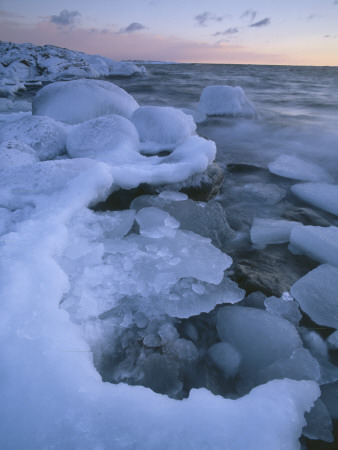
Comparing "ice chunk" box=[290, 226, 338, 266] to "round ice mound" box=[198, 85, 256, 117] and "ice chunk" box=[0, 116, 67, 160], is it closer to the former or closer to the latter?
"ice chunk" box=[0, 116, 67, 160]

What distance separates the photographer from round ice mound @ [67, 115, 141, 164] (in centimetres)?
276

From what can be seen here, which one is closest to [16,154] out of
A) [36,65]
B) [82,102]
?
[82,102]

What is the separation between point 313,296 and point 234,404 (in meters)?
0.73

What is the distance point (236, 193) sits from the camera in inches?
110

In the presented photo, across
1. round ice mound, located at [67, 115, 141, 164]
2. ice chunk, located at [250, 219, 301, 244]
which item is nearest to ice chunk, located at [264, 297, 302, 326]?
ice chunk, located at [250, 219, 301, 244]

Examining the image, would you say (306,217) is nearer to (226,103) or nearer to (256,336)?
(256,336)

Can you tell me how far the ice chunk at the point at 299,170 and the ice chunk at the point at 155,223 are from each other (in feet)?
6.16

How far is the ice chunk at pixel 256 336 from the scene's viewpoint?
1125mm

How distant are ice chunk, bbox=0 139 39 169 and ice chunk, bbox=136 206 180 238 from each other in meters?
1.28

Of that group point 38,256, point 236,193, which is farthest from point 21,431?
point 236,193

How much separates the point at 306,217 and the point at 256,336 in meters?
1.50

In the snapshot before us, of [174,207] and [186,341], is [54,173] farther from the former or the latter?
[186,341]

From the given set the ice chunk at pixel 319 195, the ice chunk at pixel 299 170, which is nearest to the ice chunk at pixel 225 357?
the ice chunk at pixel 319 195

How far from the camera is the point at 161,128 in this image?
11.1 ft
